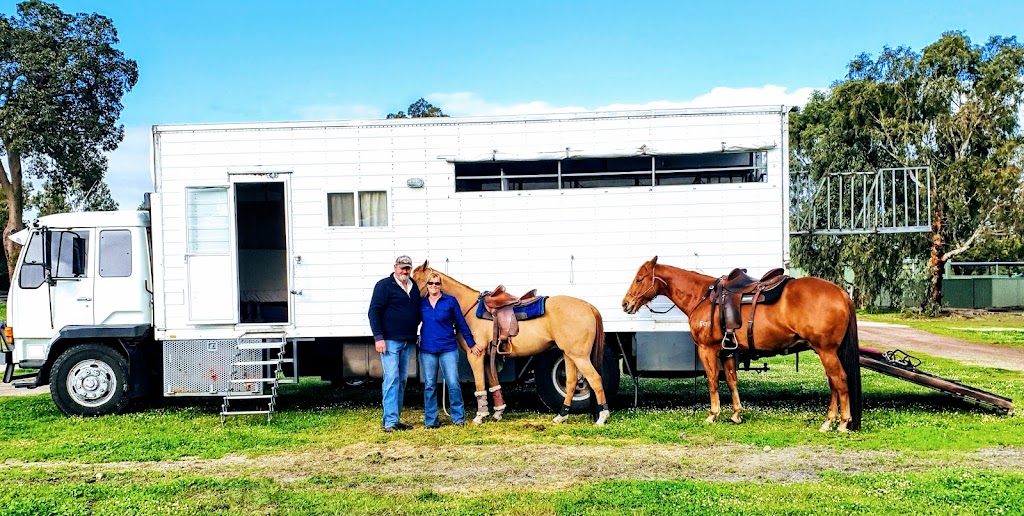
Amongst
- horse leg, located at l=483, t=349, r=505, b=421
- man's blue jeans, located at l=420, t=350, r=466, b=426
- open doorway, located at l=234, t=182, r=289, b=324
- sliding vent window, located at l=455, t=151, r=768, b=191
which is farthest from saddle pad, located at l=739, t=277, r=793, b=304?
open doorway, located at l=234, t=182, r=289, b=324

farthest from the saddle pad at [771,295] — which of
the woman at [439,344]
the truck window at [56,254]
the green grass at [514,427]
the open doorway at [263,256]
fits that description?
the truck window at [56,254]

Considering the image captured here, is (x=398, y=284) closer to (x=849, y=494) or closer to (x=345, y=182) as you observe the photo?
(x=345, y=182)

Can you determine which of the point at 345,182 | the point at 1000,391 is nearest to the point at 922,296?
the point at 1000,391

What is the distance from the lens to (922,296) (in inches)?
1126

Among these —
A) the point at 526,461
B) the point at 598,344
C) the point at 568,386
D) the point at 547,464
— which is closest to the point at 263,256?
the point at 568,386

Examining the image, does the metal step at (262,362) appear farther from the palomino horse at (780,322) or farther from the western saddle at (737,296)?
the western saddle at (737,296)

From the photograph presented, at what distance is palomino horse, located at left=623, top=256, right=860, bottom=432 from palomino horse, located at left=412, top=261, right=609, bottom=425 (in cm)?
53

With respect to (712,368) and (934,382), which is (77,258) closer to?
(712,368)

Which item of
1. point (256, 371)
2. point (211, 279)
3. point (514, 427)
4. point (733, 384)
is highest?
point (211, 279)

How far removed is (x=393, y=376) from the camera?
8297 mm

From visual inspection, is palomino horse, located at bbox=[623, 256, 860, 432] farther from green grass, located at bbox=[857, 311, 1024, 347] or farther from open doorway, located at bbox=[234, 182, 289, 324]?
green grass, located at bbox=[857, 311, 1024, 347]

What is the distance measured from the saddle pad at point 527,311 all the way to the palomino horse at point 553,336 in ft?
0.17

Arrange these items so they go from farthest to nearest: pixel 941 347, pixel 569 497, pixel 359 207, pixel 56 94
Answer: pixel 56 94 < pixel 941 347 < pixel 359 207 < pixel 569 497

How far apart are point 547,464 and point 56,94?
33.8 m
